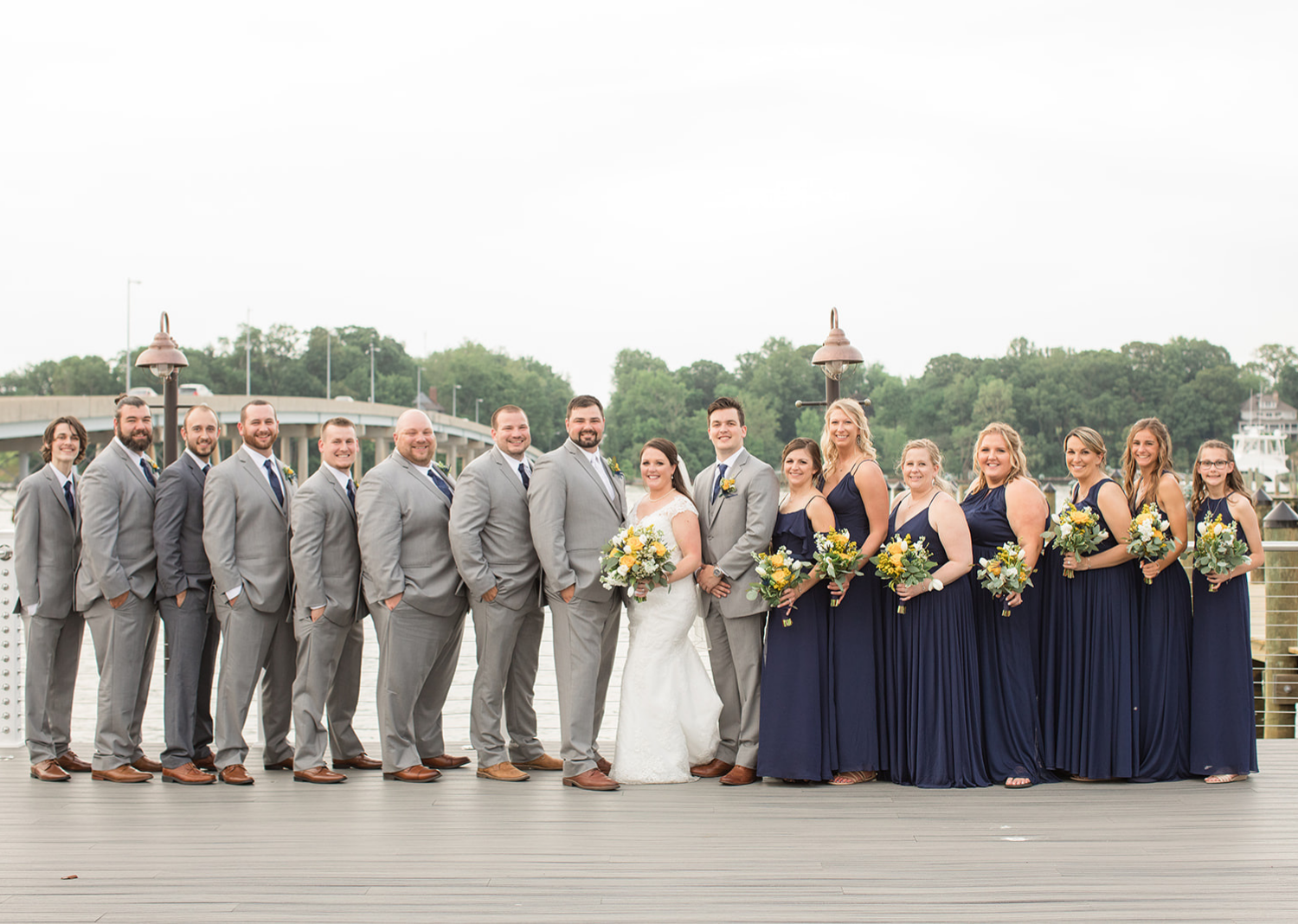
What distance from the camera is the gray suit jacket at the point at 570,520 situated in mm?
6656

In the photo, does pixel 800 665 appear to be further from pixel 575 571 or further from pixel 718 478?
pixel 575 571

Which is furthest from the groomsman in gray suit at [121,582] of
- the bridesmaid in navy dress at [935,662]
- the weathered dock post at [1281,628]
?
the weathered dock post at [1281,628]

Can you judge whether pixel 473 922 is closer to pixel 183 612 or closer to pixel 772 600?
pixel 772 600

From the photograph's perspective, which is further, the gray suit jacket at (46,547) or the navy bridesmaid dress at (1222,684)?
the gray suit jacket at (46,547)

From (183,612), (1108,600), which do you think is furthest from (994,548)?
(183,612)

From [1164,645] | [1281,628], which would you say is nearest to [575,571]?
[1164,645]

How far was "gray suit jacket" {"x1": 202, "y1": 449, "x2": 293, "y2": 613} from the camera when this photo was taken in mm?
6648

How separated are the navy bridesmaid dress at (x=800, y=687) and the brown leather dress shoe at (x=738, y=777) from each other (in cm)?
7

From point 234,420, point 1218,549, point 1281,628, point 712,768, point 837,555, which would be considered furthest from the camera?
point 234,420

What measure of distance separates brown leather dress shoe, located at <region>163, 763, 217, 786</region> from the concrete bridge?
2.75 metres

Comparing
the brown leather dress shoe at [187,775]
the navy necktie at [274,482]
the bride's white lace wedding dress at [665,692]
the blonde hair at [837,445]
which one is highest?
the blonde hair at [837,445]

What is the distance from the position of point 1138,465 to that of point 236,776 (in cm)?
550

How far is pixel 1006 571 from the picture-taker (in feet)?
21.0

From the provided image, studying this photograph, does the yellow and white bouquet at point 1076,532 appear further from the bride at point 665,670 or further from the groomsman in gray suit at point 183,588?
the groomsman in gray suit at point 183,588
